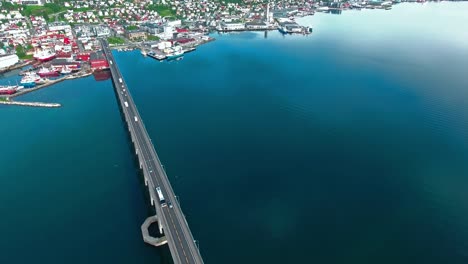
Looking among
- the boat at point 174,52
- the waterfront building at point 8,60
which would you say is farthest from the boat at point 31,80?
the boat at point 174,52

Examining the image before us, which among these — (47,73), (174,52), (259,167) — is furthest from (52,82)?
(259,167)

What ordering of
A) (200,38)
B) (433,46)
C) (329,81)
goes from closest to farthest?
(329,81) → (433,46) → (200,38)

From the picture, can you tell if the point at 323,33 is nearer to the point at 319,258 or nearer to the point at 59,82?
the point at 59,82

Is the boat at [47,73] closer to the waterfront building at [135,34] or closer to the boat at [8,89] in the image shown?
the boat at [8,89]

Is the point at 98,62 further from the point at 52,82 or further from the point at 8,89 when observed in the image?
the point at 8,89

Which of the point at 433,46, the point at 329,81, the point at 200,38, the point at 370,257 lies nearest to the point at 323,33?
the point at 433,46

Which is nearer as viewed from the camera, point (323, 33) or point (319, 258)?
point (319, 258)

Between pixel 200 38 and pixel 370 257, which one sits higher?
pixel 200 38

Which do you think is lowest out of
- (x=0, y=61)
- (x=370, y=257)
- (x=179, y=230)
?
(x=370, y=257)
